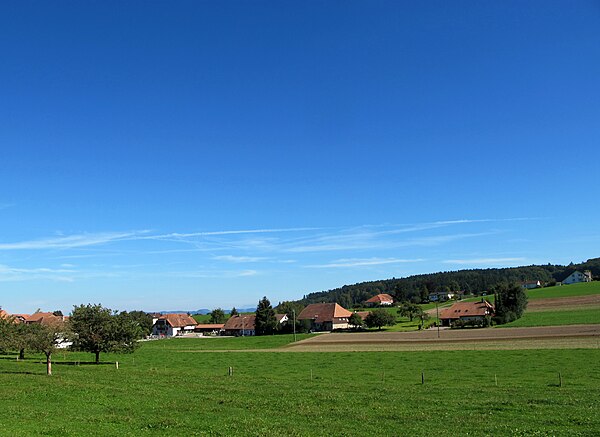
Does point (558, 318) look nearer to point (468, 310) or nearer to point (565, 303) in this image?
point (468, 310)

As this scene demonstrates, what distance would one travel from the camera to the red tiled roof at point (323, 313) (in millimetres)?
183000

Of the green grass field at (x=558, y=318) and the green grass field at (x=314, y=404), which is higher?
the green grass field at (x=314, y=404)

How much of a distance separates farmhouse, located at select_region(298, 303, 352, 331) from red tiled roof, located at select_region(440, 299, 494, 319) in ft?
117

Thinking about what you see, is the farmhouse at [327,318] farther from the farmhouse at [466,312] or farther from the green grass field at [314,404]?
the green grass field at [314,404]

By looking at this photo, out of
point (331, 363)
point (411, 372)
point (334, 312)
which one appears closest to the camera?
point (411, 372)

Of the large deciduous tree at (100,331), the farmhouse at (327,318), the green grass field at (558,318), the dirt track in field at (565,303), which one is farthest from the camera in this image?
the farmhouse at (327,318)

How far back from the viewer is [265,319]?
177 meters

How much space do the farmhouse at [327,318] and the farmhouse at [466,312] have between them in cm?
3547

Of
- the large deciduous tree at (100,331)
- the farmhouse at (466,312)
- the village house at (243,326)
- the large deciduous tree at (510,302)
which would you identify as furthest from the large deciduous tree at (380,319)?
the large deciduous tree at (100,331)

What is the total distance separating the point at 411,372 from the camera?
54125mm

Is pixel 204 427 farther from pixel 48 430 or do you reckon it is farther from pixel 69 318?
pixel 69 318

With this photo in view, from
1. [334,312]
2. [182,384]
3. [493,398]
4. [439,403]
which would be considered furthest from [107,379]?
[334,312]

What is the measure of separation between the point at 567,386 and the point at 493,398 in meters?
10.9

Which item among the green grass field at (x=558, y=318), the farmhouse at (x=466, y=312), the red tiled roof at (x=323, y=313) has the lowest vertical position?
the green grass field at (x=558, y=318)
